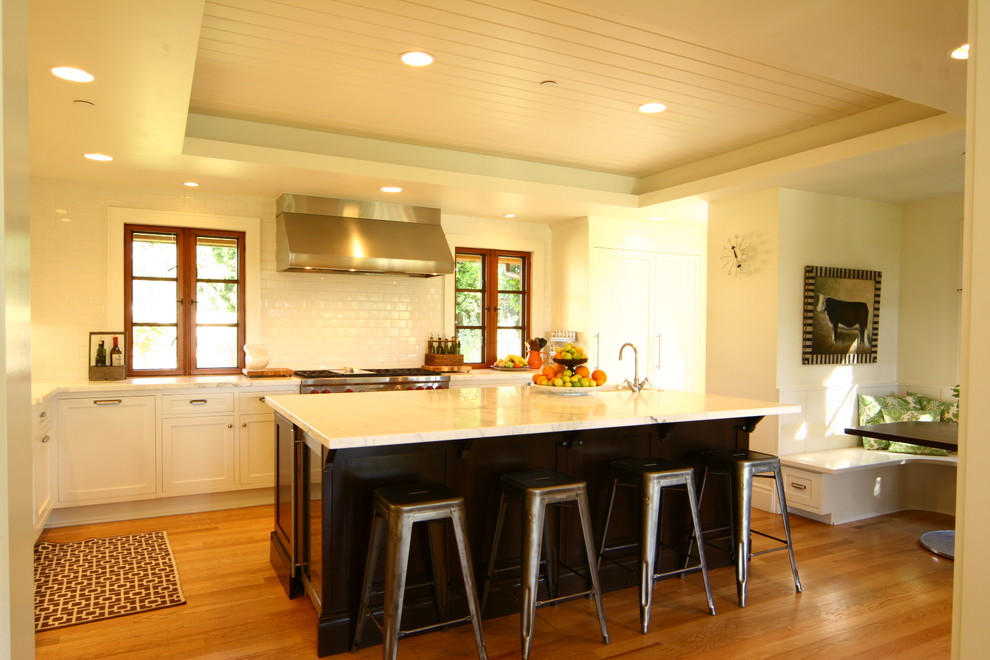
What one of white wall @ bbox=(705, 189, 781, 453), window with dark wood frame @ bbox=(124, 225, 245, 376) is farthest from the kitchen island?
window with dark wood frame @ bbox=(124, 225, 245, 376)

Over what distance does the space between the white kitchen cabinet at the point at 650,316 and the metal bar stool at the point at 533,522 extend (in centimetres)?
357

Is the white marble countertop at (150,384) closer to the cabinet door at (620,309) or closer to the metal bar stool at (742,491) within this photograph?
the cabinet door at (620,309)

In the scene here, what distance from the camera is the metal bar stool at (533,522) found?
262 centimetres

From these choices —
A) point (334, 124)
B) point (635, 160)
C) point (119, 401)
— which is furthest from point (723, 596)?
point (119, 401)

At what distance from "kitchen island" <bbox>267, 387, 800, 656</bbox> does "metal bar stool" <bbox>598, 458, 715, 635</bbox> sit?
0.69 ft

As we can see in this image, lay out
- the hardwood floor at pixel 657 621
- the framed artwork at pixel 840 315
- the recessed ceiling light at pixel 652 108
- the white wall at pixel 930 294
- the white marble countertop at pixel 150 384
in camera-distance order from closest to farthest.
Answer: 1. the hardwood floor at pixel 657 621
2. the recessed ceiling light at pixel 652 108
3. the white marble countertop at pixel 150 384
4. the framed artwork at pixel 840 315
5. the white wall at pixel 930 294

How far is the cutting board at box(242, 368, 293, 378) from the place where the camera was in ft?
16.9

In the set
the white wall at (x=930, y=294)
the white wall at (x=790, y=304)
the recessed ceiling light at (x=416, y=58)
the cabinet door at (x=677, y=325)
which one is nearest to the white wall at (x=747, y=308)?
the white wall at (x=790, y=304)

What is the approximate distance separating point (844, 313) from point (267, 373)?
4.75 metres

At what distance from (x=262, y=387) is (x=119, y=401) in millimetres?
944

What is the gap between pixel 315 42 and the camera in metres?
3.10

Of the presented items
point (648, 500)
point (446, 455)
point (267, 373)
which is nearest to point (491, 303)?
point (267, 373)

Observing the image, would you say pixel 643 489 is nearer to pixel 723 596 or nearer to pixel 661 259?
pixel 723 596

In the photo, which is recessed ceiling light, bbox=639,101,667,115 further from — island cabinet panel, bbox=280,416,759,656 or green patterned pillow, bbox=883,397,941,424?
green patterned pillow, bbox=883,397,941,424
